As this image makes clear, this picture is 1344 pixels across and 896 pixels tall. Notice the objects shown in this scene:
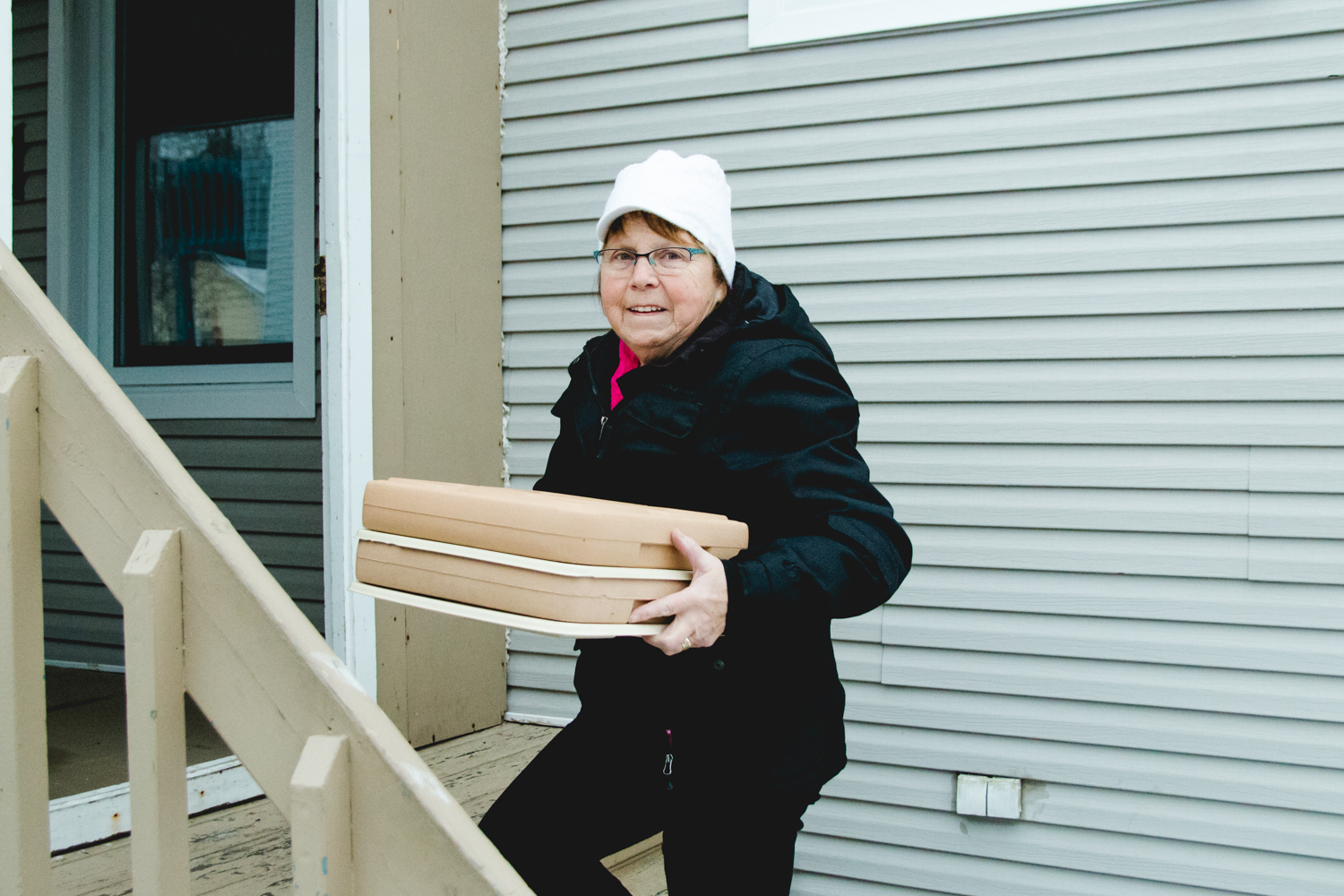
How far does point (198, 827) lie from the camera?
241 centimetres

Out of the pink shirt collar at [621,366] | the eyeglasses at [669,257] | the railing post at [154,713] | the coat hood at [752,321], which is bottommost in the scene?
the railing post at [154,713]

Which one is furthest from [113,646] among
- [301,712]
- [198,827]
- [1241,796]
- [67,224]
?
[1241,796]

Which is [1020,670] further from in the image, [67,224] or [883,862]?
[67,224]

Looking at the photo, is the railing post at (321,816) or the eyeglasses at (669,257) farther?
the eyeglasses at (669,257)

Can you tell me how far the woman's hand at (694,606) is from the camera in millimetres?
1282

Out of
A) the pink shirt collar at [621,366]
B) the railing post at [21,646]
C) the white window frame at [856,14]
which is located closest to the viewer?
the railing post at [21,646]

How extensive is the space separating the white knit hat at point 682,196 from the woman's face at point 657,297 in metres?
0.03

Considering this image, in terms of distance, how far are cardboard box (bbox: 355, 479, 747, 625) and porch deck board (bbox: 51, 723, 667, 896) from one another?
1099 mm

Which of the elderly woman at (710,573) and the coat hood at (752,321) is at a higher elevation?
the coat hood at (752,321)

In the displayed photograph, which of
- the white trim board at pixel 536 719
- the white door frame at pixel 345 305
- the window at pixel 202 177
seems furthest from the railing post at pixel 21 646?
the window at pixel 202 177

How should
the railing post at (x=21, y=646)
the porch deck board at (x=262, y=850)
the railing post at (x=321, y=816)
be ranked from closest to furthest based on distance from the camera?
the railing post at (x=321, y=816) < the railing post at (x=21, y=646) < the porch deck board at (x=262, y=850)

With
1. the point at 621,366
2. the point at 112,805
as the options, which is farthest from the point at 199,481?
the point at 621,366

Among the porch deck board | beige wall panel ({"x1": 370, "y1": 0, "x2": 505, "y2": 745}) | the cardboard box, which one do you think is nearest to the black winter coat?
the cardboard box

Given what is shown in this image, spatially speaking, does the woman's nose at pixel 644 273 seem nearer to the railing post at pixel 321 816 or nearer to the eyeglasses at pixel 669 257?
the eyeglasses at pixel 669 257
